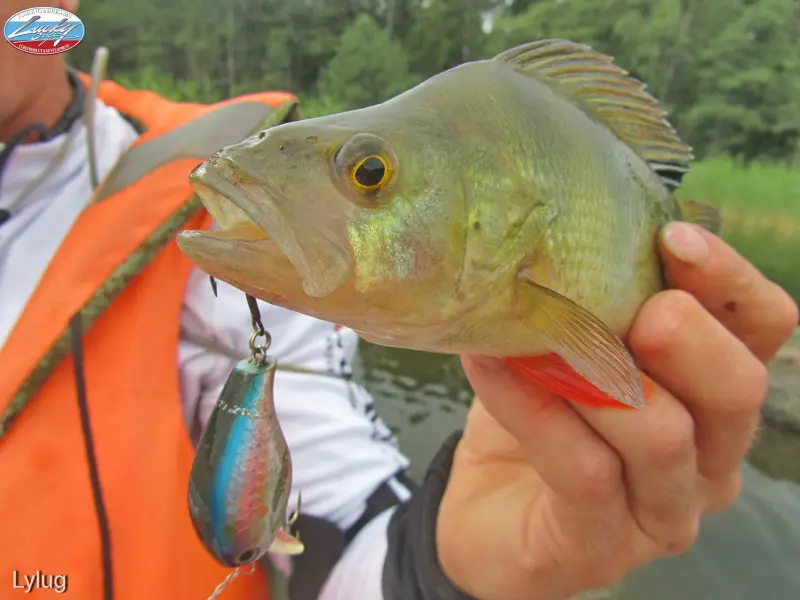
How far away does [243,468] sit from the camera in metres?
0.76

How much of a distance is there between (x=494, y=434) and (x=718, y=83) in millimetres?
17056

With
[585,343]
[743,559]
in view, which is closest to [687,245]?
[585,343]

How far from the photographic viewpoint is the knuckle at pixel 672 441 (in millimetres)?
831

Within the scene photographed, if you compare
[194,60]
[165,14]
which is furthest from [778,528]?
[194,60]

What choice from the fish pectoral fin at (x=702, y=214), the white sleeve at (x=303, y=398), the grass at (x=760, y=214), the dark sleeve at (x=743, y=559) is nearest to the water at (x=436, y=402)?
the dark sleeve at (x=743, y=559)

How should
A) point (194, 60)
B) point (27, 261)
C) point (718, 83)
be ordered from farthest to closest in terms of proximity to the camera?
point (718, 83), point (194, 60), point (27, 261)

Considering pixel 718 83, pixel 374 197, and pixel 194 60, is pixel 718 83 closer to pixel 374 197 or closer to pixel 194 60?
pixel 194 60

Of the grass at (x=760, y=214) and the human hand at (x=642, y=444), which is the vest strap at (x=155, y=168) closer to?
the human hand at (x=642, y=444)

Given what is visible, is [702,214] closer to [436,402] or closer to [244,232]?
[244,232]

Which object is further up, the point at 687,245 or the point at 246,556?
the point at 687,245

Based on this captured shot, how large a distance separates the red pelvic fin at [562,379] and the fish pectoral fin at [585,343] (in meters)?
0.09

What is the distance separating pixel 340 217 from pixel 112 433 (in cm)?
84

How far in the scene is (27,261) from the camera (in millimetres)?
1326

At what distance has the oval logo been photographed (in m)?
1.06
